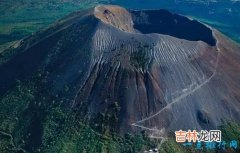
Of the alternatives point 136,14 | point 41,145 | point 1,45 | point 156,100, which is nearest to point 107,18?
point 136,14

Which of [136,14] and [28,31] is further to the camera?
[28,31]

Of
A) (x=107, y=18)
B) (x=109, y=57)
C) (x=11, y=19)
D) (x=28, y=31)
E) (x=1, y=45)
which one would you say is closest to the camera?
(x=109, y=57)

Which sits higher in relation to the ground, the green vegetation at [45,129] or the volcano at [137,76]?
the volcano at [137,76]

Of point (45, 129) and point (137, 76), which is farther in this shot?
point (137, 76)

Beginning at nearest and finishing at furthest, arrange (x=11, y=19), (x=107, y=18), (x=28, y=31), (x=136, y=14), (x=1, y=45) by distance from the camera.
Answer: (x=107, y=18) < (x=136, y=14) < (x=1, y=45) < (x=28, y=31) < (x=11, y=19)

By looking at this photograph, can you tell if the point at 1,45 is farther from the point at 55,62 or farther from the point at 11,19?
the point at 55,62

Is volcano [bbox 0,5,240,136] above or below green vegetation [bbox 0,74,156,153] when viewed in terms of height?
above

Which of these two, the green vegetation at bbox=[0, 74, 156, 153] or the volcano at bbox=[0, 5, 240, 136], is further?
the volcano at bbox=[0, 5, 240, 136]

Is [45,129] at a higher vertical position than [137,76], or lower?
lower
